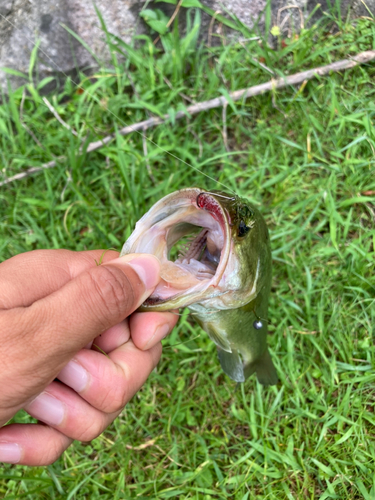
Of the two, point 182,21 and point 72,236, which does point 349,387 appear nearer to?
point 72,236

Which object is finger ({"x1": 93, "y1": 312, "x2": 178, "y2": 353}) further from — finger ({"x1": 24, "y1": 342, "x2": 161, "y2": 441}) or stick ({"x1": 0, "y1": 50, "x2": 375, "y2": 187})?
stick ({"x1": 0, "y1": 50, "x2": 375, "y2": 187})

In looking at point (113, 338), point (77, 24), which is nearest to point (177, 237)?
point (113, 338)

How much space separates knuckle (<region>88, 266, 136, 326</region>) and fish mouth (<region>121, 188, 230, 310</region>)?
6.1 inches

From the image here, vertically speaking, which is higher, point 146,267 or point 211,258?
point 146,267

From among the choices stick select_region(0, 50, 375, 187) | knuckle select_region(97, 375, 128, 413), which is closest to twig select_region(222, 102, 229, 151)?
stick select_region(0, 50, 375, 187)

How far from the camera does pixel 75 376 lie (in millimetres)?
1716

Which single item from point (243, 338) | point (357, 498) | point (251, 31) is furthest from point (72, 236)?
point (357, 498)

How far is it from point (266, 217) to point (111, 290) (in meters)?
1.85

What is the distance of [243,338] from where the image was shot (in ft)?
6.88

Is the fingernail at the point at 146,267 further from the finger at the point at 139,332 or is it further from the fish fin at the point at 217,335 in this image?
the fish fin at the point at 217,335

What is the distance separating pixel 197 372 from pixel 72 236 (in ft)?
5.03

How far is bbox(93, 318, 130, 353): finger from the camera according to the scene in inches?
74.2

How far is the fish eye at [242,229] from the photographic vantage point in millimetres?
1618

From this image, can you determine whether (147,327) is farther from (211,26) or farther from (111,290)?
(211,26)
